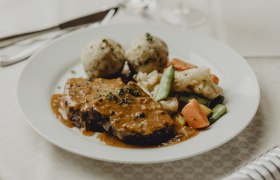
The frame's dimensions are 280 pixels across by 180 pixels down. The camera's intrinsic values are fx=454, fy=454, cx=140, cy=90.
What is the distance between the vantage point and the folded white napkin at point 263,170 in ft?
6.73

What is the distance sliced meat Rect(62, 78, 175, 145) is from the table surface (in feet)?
0.57

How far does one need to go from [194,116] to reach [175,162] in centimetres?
31

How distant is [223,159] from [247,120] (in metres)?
0.26

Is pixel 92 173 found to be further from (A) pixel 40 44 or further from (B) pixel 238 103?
(A) pixel 40 44

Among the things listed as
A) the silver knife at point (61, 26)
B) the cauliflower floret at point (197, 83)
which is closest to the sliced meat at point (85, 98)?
A: the cauliflower floret at point (197, 83)

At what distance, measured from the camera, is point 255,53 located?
3443 millimetres

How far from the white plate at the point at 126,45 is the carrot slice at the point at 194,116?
0.06 metres

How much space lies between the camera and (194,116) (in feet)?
8.45

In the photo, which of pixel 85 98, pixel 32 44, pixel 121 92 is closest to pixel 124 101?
pixel 121 92

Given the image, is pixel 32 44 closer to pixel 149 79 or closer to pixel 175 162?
pixel 149 79

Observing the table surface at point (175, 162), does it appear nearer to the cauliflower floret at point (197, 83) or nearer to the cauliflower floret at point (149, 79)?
the cauliflower floret at point (197, 83)

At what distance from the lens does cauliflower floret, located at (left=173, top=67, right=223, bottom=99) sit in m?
2.73

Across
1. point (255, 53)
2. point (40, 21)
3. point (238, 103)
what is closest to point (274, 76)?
point (255, 53)

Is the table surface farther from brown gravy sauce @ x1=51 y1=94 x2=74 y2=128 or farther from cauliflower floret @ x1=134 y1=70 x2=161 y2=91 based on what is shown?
cauliflower floret @ x1=134 y1=70 x2=161 y2=91
